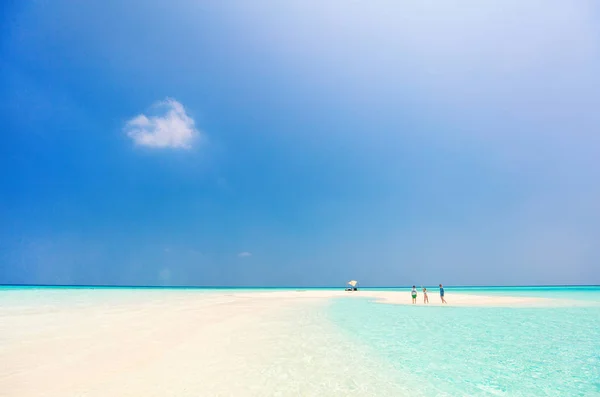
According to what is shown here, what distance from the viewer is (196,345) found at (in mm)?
12148

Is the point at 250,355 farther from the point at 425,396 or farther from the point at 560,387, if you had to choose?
the point at 560,387

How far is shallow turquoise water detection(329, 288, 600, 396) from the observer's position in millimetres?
7629

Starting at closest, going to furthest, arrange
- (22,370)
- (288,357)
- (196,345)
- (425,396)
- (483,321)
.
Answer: (425,396) < (22,370) < (288,357) < (196,345) < (483,321)

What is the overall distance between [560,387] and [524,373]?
0.97 m

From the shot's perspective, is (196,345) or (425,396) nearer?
(425,396)

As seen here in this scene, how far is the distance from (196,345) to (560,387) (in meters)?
11.5

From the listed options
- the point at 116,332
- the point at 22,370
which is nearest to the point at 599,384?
the point at 22,370

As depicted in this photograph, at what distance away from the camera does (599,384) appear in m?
7.75

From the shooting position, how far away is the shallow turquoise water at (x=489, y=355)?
7629mm

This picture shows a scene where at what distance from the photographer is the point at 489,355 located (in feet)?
34.1

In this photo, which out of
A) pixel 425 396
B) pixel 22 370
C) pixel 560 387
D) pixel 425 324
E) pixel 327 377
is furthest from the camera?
pixel 425 324

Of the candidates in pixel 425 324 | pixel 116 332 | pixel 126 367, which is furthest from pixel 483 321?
pixel 116 332

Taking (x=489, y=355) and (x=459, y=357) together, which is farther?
(x=489, y=355)

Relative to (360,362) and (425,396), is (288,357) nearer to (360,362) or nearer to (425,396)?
(360,362)
